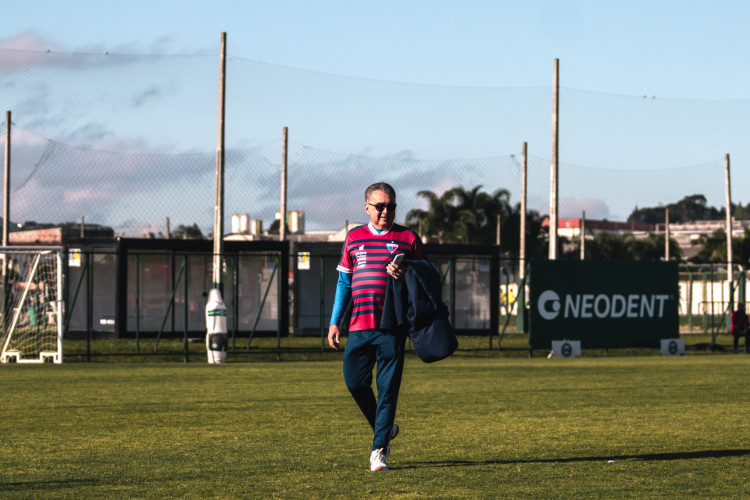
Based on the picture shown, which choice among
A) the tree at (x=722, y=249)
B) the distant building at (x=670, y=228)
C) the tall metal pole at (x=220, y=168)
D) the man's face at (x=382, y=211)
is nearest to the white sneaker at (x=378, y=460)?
the man's face at (x=382, y=211)

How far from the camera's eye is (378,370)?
6719mm

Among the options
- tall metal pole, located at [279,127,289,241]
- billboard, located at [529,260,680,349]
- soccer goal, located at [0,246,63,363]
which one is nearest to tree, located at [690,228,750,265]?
tall metal pole, located at [279,127,289,241]

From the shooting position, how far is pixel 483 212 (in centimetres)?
6250

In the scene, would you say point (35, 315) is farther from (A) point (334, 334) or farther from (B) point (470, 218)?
(B) point (470, 218)

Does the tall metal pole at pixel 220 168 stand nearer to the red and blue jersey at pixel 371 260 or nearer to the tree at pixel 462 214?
the red and blue jersey at pixel 371 260

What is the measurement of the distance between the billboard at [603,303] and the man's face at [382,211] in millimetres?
17574

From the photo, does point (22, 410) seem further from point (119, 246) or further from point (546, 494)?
point (119, 246)

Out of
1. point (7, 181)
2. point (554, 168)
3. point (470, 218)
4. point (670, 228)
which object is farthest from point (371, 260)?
point (670, 228)

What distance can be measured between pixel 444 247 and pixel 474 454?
27617mm

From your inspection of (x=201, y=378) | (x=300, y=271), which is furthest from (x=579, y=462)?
(x=300, y=271)

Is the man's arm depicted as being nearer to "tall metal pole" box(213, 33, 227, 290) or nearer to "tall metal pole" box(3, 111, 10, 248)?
"tall metal pole" box(213, 33, 227, 290)

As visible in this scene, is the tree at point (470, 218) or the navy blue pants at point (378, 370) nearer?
the navy blue pants at point (378, 370)

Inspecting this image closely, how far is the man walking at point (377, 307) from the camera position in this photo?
666cm

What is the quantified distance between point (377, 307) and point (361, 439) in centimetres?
209
